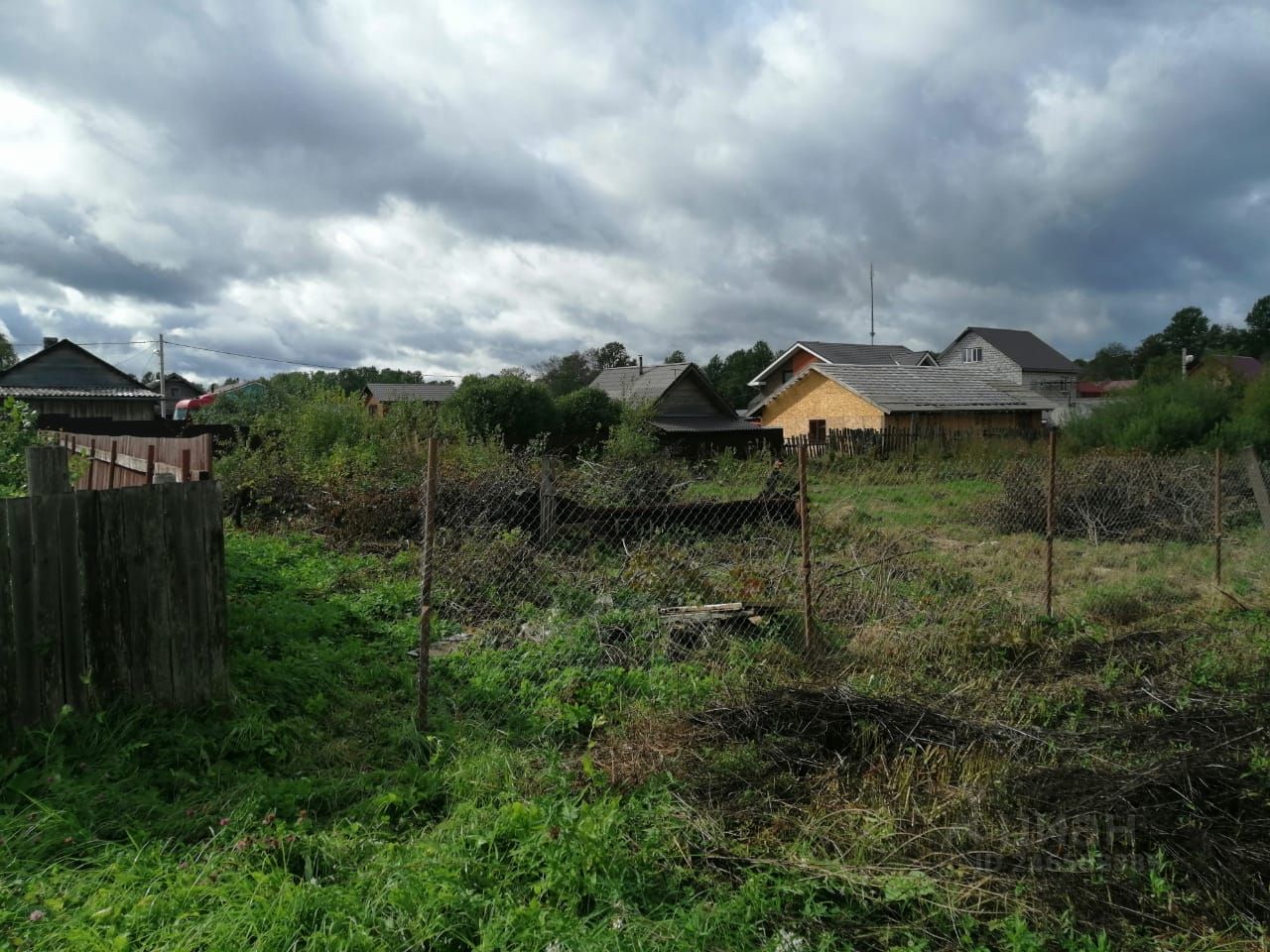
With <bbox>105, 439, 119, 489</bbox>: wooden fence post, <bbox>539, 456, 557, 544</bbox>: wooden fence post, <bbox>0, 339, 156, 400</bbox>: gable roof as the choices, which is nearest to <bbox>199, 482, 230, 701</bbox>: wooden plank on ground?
<bbox>539, 456, 557, 544</bbox>: wooden fence post

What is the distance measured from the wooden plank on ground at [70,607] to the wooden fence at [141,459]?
131 cm

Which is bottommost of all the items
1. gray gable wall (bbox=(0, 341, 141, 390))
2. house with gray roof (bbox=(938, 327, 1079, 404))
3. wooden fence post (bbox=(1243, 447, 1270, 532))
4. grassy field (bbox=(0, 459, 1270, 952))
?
grassy field (bbox=(0, 459, 1270, 952))

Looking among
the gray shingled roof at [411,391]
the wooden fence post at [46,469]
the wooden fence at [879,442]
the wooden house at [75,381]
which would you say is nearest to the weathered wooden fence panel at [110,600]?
the wooden fence post at [46,469]

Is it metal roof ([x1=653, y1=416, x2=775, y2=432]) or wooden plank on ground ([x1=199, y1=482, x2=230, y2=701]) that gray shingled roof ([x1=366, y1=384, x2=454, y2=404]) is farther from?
wooden plank on ground ([x1=199, y1=482, x2=230, y2=701])

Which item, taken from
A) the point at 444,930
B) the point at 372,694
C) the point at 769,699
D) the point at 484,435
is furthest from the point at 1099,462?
the point at 484,435

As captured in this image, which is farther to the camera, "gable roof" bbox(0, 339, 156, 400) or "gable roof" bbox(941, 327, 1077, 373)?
"gable roof" bbox(941, 327, 1077, 373)

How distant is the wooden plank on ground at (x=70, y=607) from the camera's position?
3877mm

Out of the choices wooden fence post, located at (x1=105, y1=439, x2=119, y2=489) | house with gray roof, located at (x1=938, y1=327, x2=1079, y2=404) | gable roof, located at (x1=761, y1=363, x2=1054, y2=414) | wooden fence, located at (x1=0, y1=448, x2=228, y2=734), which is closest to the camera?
wooden fence, located at (x1=0, y1=448, x2=228, y2=734)

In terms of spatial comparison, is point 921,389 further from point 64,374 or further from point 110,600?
point 64,374

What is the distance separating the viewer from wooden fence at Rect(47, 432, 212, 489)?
662 cm

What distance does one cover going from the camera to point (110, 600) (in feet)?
13.3

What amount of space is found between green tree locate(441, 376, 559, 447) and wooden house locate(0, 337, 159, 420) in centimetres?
1559

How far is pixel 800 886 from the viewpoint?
2.83 m

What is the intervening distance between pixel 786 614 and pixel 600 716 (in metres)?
1.98
